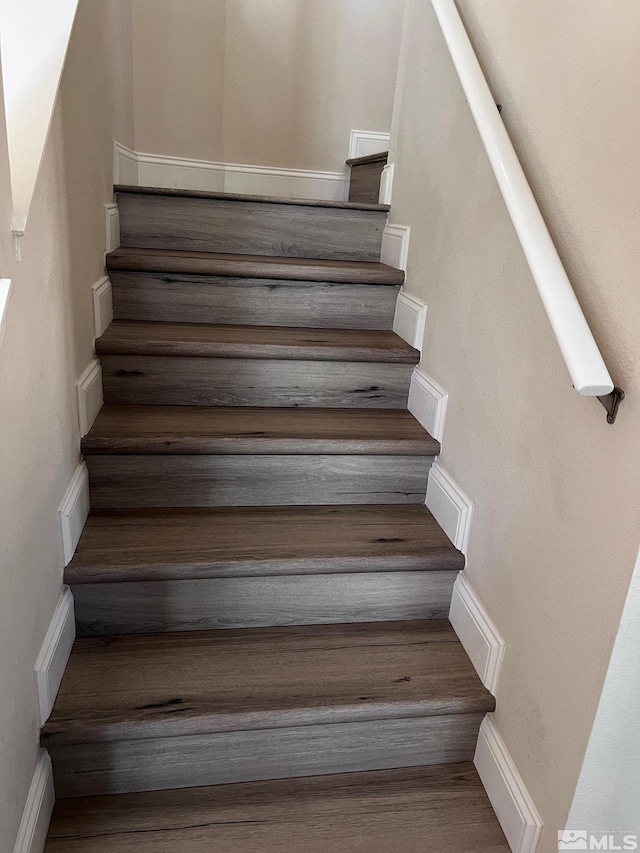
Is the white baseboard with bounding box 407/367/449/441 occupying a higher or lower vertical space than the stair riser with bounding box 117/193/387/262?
lower

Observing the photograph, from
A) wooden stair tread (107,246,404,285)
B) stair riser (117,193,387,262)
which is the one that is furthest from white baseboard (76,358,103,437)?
stair riser (117,193,387,262)

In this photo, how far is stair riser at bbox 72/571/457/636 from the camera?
4.94 feet

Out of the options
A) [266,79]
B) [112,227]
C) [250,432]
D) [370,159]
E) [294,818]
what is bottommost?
[294,818]

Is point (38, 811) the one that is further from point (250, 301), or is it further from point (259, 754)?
point (250, 301)

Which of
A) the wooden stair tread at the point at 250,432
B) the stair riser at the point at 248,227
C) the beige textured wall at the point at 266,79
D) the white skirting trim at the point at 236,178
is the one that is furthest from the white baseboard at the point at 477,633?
the beige textured wall at the point at 266,79

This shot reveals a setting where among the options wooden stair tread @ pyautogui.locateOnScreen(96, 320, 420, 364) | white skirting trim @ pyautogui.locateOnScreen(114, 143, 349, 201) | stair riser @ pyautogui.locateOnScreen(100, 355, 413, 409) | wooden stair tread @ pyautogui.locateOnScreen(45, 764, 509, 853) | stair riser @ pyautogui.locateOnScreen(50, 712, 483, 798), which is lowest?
wooden stair tread @ pyautogui.locateOnScreen(45, 764, 509, 853)

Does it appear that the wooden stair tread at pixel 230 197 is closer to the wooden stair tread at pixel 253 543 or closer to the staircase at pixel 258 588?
the staircase at pixel 258 588

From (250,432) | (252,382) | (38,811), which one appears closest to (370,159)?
(252,382)

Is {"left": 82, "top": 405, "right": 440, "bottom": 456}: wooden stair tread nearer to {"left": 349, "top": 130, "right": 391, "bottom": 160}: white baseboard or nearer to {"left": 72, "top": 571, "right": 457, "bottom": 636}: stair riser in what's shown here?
{"left": 72, "top": 571, "right": 457, "bottom": 636}: stair riser

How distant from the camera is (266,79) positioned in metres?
3.07

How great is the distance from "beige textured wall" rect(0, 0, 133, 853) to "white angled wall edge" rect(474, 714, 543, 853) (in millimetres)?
929

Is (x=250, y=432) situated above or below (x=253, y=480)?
above

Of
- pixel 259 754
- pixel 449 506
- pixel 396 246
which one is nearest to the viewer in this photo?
pixel 259 754

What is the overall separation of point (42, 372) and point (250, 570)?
2.11ft
